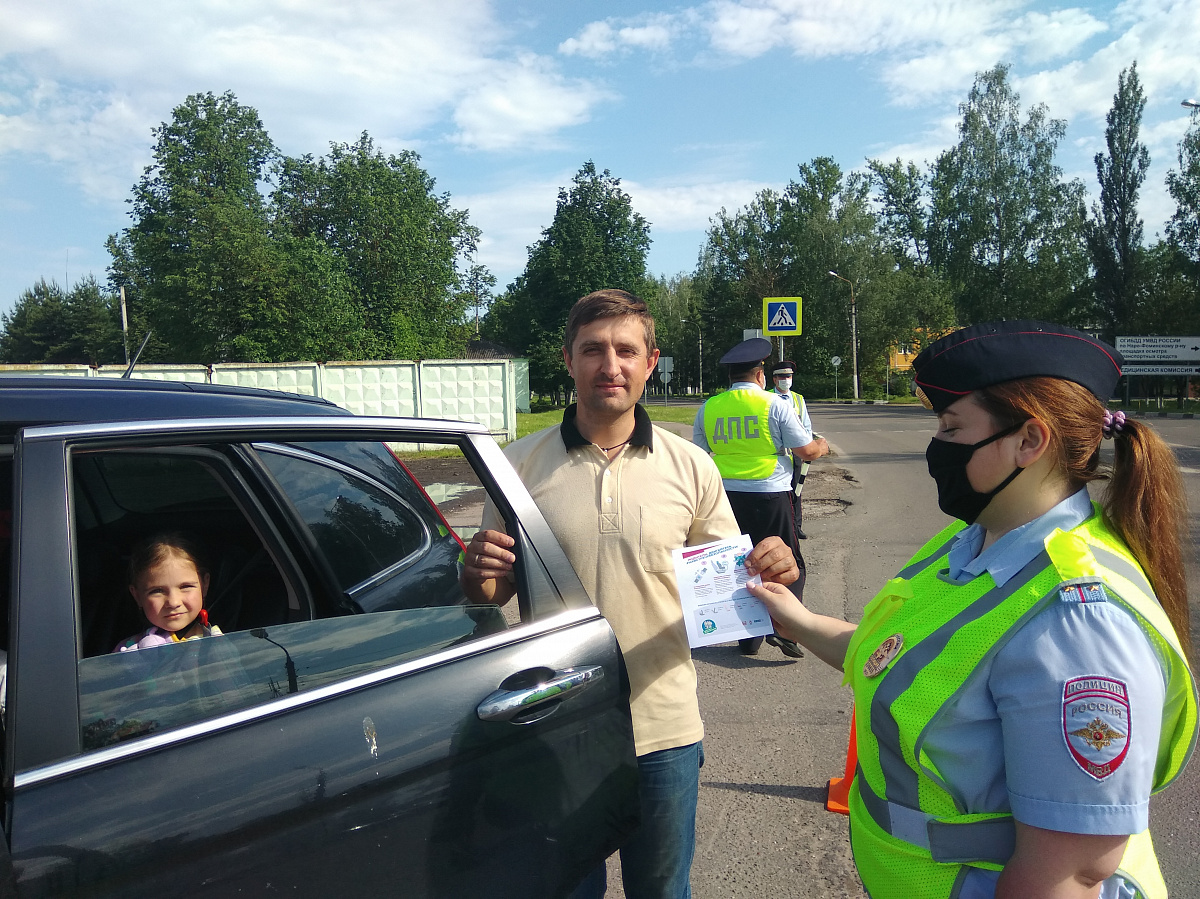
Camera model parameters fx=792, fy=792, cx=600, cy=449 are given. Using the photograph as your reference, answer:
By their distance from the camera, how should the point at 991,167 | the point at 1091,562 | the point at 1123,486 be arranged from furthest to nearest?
the point at 991,167 < the point at 1123,486 < the point at 1091,562

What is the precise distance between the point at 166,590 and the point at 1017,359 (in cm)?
223

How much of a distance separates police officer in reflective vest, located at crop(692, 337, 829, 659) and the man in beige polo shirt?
10.8 feet

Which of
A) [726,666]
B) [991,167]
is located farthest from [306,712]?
[991,167]

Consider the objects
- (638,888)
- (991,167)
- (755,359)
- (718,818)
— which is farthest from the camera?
(991,167)

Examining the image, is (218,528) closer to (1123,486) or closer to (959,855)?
(959,855)

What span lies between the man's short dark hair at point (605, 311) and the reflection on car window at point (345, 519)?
3.01 ft

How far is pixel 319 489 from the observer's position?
2.62 metres

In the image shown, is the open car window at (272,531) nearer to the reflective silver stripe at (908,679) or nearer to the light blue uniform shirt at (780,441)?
the reflective silver stripe at (908,679)

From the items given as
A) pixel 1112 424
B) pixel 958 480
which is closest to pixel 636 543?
pixel 958 480

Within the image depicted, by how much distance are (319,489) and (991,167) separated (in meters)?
46.7

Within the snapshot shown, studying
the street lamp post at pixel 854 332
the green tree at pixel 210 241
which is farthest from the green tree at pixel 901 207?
the green tree at pixel 210 241

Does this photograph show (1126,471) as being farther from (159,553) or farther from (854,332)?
(854,332)

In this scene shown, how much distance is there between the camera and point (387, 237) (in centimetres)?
3909

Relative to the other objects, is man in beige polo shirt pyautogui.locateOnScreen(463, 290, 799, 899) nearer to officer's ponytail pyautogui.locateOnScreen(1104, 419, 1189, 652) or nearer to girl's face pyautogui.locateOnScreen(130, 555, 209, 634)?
officer's ponytail pyautogui.locateOnScreen(1104, 419, 1189, 652)
